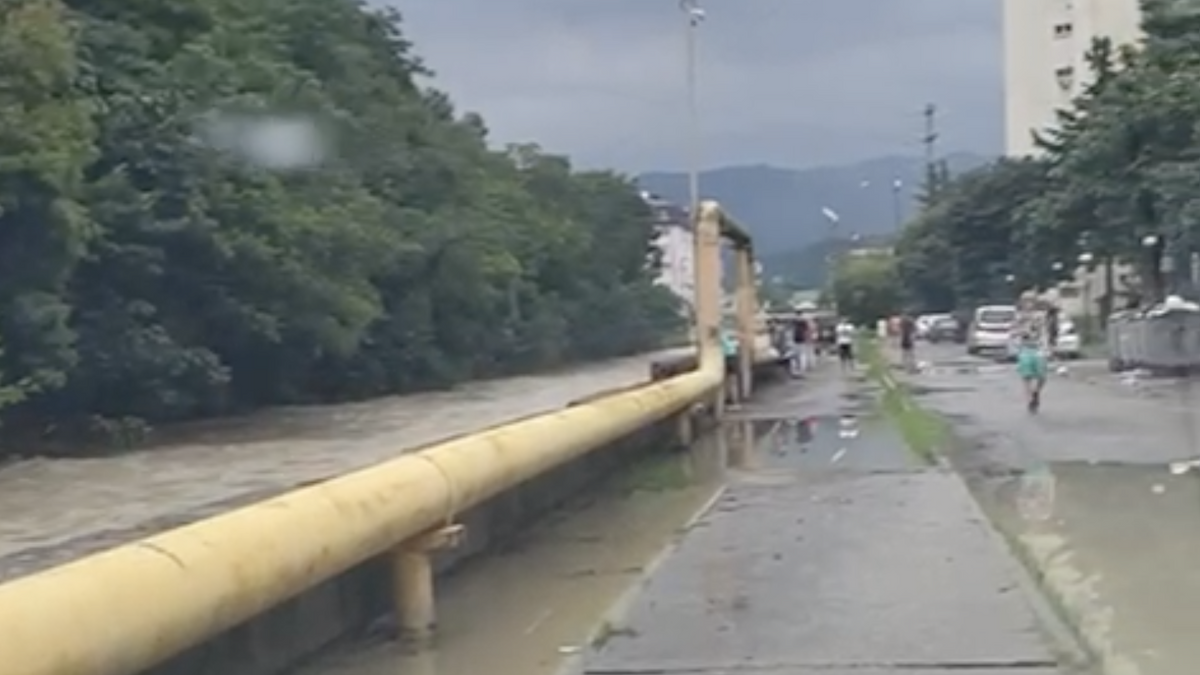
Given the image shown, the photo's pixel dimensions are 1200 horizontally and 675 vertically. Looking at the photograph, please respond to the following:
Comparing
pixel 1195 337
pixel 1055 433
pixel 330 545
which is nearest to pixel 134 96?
pixel 1055 433

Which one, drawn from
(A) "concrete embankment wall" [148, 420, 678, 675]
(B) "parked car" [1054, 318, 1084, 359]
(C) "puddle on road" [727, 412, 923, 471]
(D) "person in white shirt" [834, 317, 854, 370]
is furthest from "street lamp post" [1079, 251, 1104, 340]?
(A) "concrete embankment wall" [148, 420, 678, 675]

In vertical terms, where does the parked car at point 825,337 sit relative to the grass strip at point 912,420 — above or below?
above

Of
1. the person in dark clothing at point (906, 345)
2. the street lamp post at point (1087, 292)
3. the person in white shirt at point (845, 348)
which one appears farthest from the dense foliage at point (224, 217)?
the street lamp post at point (1087, 292)

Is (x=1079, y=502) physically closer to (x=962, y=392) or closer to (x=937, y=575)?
(x=937, y=575)

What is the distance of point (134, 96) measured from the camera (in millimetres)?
37594

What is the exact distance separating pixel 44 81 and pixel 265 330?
10262 mm

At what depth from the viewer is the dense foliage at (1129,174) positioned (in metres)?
52.0

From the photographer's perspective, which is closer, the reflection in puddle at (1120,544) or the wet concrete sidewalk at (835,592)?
the wet concrete sidewalk at (835,592)

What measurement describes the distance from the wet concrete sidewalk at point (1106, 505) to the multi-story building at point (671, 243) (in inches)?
2197

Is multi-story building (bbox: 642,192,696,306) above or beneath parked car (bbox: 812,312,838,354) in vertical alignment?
above

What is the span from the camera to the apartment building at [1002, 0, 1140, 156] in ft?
362

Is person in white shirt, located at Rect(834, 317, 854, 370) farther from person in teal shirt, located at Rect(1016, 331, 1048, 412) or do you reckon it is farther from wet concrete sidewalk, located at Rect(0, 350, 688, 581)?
person in teal shirt, located at Rect(1016, 331, 1048, 412)

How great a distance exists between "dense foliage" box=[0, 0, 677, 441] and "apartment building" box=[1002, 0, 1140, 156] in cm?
5375

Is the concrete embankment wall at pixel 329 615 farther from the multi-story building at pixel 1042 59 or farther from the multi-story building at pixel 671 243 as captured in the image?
the multi-story building at pixel 1042 59
